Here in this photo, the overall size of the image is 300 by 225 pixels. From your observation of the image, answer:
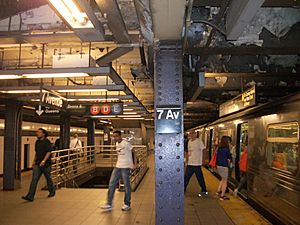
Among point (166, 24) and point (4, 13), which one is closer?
point (166, 24)

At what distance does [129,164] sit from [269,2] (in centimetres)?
471

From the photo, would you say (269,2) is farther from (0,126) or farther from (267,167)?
(0,126)

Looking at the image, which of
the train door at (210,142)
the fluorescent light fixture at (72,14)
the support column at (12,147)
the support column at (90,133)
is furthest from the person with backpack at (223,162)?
the support column at (90,133)

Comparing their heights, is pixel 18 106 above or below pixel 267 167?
above

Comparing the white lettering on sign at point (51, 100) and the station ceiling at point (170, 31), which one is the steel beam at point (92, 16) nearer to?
the station ceiling at point (170, 31)

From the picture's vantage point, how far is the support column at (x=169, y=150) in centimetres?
358

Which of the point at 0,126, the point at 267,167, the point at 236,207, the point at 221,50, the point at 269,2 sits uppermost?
the point at 269,2

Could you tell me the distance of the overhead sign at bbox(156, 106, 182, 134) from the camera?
3.58 metres

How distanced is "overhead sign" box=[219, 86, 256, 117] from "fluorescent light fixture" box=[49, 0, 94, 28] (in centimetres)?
454

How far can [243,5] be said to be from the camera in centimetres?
301

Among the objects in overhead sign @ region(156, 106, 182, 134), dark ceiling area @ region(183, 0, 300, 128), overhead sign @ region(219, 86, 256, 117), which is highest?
dark ceiling area @ region(183, 0, 300, 128)

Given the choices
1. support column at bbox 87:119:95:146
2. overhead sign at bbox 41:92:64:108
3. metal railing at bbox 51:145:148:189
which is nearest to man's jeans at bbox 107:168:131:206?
metal railing at bbox 51:145:148:189

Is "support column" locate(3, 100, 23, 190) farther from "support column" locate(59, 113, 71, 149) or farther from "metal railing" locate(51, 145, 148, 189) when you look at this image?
"support column" locate(59, 113, 71, 149)

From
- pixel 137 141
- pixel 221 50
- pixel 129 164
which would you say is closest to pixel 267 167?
pixel 129 164
